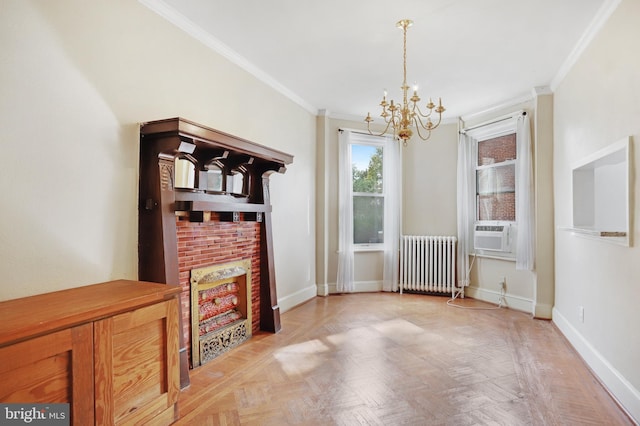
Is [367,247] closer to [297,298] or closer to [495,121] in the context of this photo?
[297,298]

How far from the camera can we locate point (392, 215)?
5586mm

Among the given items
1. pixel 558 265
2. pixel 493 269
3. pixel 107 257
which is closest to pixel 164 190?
pixel 107 257

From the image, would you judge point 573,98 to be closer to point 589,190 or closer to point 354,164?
point 589,190

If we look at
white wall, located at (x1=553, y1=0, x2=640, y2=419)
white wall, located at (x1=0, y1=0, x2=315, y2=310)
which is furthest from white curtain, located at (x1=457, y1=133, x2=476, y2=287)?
white wall, located at (x1=0, y1=0, x2=315, y2=310)

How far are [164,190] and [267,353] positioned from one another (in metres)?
1.65

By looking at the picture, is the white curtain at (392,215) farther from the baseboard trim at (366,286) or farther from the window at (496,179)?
the window at (496,179)

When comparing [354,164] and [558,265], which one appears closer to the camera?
[558,265]

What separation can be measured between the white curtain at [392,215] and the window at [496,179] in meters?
1.18

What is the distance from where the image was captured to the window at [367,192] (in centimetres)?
563

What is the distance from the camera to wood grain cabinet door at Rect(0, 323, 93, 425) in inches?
51.9

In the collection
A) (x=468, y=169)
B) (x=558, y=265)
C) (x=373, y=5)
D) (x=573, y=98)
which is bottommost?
(x=558, y=265)

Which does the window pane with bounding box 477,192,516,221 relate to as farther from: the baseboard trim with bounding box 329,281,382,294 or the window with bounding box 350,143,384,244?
the baseboard trim with bounding box 329,281,382,294

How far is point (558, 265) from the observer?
154 inches

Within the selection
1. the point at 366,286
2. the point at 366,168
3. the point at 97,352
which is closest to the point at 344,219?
the point at 366,168
